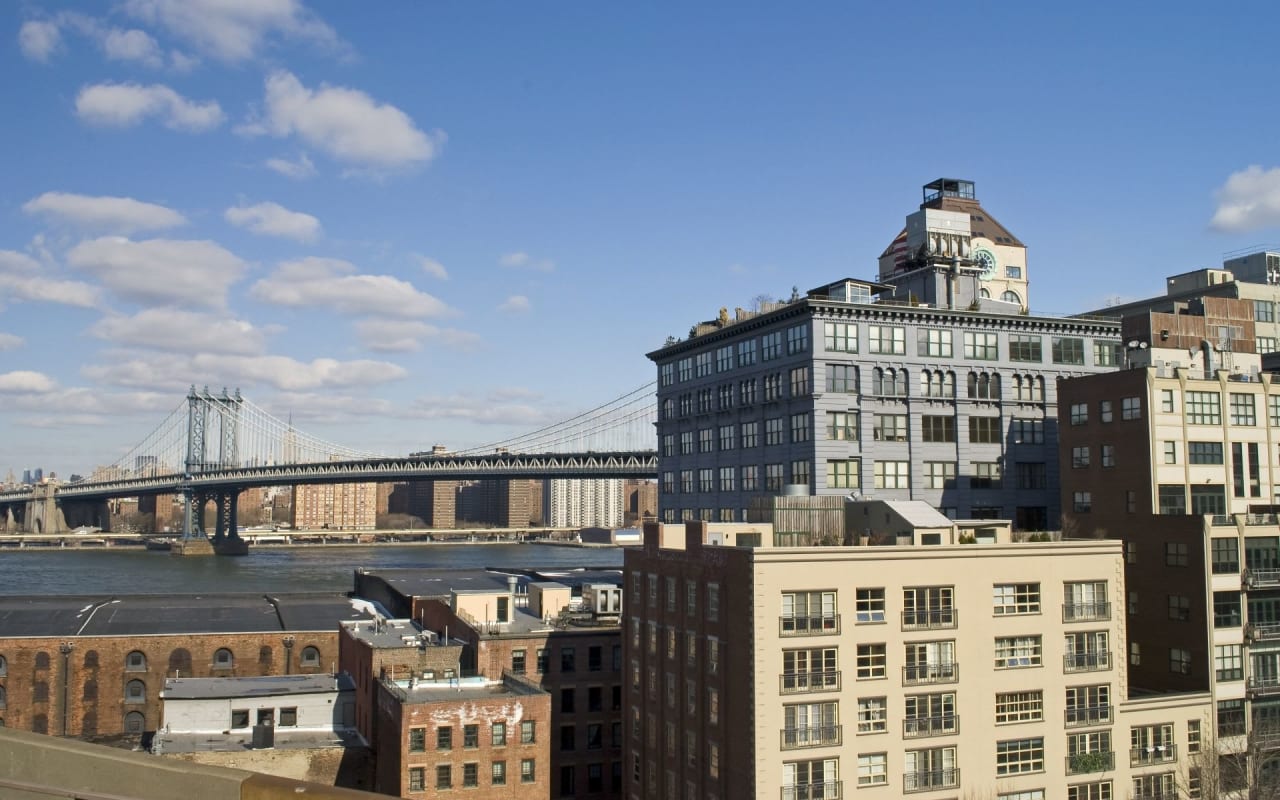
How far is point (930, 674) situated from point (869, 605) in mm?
3429

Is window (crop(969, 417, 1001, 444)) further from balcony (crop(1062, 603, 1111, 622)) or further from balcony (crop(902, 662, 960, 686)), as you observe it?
balcony (crop(902, 662, 960, 686))

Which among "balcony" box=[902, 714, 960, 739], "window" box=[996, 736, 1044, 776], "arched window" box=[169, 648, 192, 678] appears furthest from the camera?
"arched window" box=[169, 648, 192, 678]

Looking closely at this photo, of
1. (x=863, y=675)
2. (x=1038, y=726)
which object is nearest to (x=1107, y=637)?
(x=1038, y=726)

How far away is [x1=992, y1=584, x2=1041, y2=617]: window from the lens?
42.1 m

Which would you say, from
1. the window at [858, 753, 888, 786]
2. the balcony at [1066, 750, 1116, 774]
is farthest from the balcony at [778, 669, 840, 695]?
the balcony at [1066, 750, 1116, 774]

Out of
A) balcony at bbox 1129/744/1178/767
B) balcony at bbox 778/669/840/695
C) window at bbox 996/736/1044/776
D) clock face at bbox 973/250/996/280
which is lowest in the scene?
balcony at bbox 1129/744/1178/767

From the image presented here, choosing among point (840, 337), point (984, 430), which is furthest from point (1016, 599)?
point (984, 430)

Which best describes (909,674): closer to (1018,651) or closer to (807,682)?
(807,682)

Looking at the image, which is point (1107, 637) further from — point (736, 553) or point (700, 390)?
point (700, 390)

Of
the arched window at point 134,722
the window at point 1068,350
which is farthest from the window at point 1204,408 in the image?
the arched window at point 134,722

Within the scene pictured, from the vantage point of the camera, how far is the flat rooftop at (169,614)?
74062 mm

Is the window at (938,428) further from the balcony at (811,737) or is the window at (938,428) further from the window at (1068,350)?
the balcony at (811,737)

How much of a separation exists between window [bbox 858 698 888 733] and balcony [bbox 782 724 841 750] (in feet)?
3.56

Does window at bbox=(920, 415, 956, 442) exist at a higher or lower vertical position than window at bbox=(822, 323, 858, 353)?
lower
